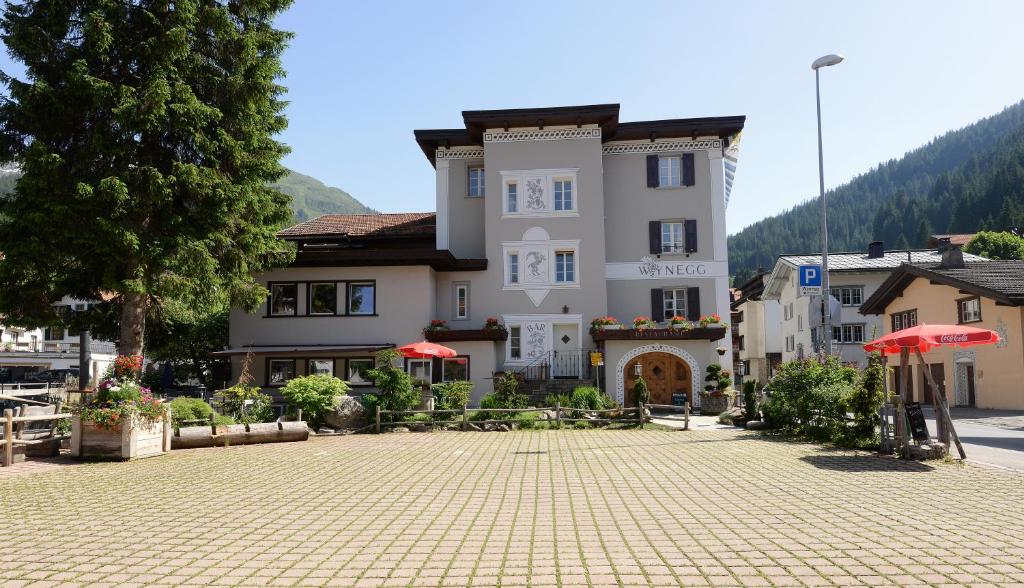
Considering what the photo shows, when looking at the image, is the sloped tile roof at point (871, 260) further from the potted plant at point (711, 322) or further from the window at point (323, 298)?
the window at point (323, 298)

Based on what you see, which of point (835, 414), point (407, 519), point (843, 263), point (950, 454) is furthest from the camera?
point (843, 263)

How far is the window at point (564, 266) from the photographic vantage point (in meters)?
31.4

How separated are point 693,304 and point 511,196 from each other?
9194 mm

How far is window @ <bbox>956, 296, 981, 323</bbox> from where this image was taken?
3038cm

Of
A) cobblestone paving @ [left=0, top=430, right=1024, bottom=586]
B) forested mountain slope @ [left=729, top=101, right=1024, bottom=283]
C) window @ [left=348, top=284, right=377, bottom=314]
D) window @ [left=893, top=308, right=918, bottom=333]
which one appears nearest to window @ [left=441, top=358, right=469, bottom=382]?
window @ [left=348, top=284, right=377, bottom=314]

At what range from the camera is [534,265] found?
3141cm

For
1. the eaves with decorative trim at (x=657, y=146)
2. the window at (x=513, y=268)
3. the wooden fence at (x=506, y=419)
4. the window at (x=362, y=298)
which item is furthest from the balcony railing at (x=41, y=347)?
the wooden fence at (x=506, y=419)

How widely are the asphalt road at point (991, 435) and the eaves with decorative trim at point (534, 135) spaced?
57.0ft

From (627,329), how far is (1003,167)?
395 feet

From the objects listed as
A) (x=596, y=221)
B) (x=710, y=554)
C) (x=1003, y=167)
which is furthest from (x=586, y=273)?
(x=1003, y=167)

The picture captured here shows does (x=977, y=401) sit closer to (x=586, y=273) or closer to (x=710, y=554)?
(x=586, y=273)

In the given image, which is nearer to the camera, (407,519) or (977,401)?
(407,519)

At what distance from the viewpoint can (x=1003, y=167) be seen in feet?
392

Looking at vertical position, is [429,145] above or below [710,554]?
above
